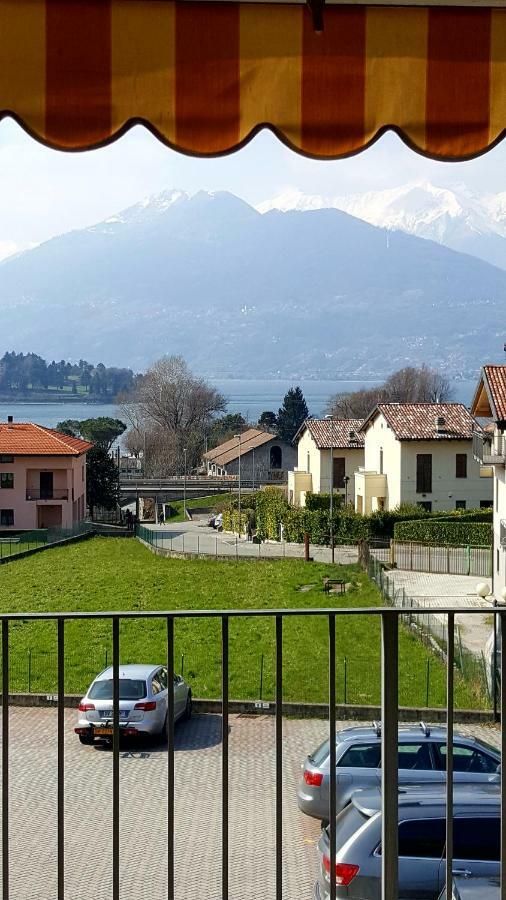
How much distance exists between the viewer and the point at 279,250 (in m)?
11.2

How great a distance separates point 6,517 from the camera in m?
6.68

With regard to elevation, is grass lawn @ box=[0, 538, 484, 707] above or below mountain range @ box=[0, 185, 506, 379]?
below

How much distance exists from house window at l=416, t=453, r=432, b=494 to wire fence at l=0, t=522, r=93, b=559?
2.31 m

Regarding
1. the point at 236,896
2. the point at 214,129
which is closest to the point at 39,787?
the point at 236,896

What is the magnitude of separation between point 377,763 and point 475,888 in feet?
0.99

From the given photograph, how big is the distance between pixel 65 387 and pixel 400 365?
88.8 inches

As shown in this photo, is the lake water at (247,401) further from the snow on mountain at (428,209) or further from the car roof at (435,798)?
the car roof at (435,798)

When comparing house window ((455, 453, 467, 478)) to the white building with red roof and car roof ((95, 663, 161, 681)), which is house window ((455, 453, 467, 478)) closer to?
the white building with red roof

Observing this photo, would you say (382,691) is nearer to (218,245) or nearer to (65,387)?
(65,387)

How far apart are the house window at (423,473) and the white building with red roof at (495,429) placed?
0.54m

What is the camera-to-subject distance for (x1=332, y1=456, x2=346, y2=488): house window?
6054 mm

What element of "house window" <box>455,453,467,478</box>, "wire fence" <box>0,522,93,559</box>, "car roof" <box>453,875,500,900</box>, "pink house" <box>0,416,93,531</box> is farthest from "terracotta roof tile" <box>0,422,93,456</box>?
"car roof" <box>453,875,500,900</box>

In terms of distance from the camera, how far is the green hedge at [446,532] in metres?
7.42

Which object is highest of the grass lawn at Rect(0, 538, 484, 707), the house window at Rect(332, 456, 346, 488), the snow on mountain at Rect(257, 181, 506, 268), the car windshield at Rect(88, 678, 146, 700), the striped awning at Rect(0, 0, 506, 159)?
the snow on mountain at Rect(257, 181, 506, 268)
